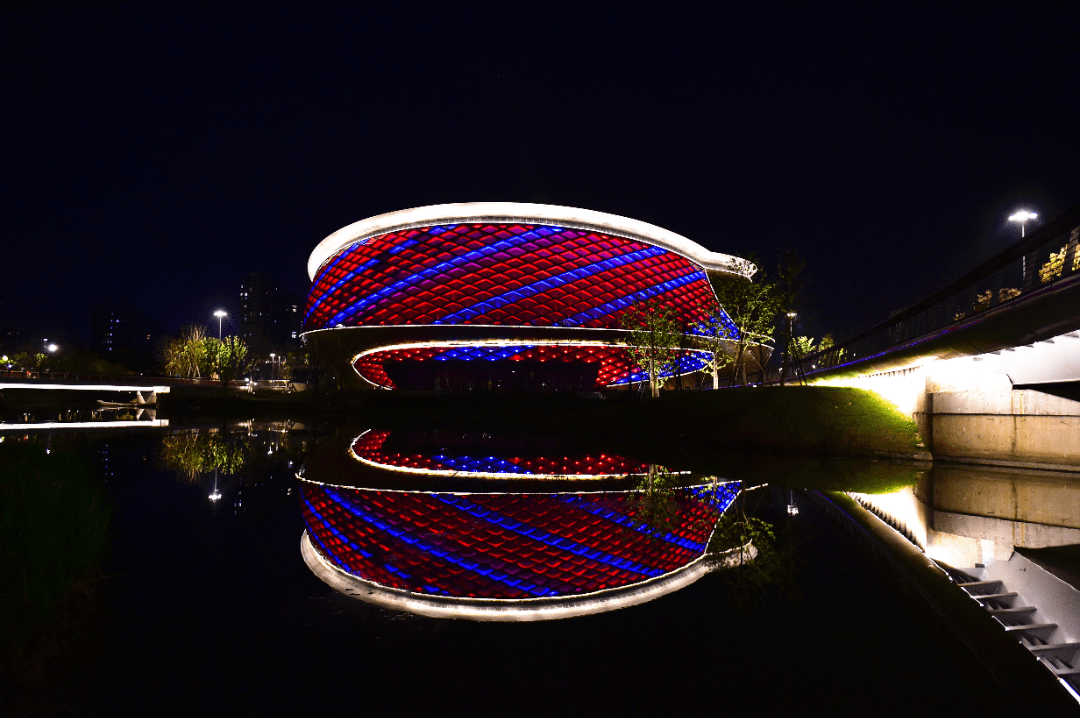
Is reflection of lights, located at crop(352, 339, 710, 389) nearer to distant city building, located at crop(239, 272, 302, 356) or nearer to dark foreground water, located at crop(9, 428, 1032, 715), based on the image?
dark foreground water, located at crop(9, 428, 1032, 715)

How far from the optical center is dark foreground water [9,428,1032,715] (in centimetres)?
292

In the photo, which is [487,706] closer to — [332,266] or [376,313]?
[376,313]

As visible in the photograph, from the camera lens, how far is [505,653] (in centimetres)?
350

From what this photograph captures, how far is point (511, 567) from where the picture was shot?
5.48 metres

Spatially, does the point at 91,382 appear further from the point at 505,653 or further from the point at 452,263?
the point at 505,653

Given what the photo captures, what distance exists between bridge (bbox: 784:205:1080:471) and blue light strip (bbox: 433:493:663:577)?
9795mm

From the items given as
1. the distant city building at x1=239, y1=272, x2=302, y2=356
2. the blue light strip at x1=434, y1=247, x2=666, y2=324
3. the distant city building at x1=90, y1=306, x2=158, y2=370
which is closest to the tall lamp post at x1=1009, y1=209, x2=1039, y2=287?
the blue light strip at x1=434, y1=247, x2=666, y2=324

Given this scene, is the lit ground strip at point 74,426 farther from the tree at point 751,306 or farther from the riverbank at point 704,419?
the tree at point 751,306

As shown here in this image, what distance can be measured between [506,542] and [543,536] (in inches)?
19.6

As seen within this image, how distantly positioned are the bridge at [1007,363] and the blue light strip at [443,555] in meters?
10.8

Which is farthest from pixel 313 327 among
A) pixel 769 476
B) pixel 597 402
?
pixel 769 476

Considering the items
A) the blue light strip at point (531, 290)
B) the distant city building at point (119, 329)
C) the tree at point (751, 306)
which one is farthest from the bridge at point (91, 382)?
the distant city building at point (119, 329)

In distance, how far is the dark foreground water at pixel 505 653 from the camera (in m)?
2.92

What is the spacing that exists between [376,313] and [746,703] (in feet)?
159
